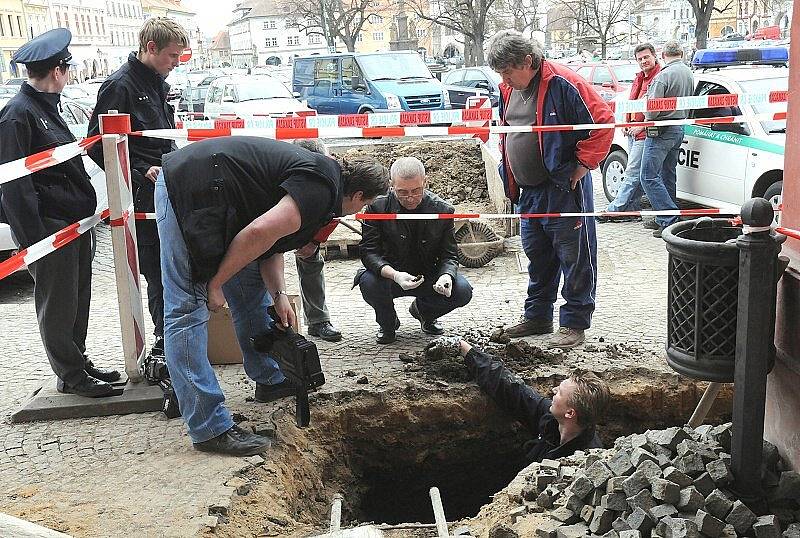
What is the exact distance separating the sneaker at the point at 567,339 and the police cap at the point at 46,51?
3.48 meters

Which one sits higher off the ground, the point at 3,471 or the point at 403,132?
the point at 403,132

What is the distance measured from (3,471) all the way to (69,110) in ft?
31.4

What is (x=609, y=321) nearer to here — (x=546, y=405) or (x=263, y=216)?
(x=546, y=405)

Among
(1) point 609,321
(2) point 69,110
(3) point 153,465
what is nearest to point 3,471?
(3) point 153,465

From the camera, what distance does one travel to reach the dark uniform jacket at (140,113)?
190 inches

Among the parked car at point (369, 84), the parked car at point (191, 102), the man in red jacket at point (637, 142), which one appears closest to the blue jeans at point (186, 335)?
the man in red jacket at point (637, 142)

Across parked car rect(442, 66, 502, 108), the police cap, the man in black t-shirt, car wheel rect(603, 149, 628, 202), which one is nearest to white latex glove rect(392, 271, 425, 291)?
the man in black t-shirt

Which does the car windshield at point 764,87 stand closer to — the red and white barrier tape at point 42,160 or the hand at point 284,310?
the hand at point 284,310

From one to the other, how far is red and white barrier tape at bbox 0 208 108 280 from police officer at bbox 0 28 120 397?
7cm

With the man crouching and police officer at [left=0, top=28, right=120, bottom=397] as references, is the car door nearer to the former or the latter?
the man crouching

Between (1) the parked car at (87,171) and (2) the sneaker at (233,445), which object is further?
(1) the parked car at (87,171)

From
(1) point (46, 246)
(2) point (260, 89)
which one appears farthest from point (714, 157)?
(2) point (260, 89)

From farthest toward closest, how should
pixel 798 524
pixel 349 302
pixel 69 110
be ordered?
1. pixel 69 110
2. pixel 349 302
3. pixel 798 524

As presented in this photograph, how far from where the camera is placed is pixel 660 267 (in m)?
7.66
